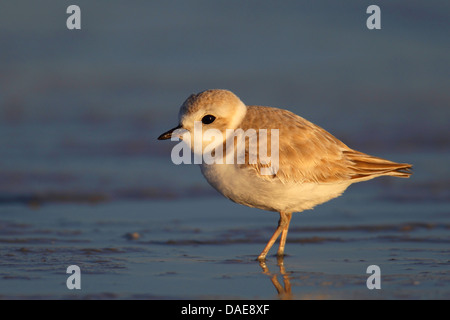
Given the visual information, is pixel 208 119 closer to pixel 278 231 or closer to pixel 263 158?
pixel 263 158

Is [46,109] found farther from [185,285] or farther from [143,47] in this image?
[185,285]

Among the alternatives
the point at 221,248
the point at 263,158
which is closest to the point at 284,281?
the point at 263,158

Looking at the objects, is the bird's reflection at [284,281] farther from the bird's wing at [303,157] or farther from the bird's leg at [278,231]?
the bird's wing at [303,157]

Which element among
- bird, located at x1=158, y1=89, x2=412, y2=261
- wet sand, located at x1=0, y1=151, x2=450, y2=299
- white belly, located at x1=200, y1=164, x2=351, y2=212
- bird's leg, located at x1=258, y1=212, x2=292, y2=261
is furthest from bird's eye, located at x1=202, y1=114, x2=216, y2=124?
wet sand, located at x1=0, y1=151, x2=450, y2=299

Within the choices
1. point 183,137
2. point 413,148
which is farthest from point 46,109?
point 183,137

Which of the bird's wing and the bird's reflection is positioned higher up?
the bird's wing

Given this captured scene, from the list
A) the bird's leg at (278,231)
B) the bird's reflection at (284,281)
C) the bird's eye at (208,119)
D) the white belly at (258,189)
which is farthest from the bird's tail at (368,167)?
the bird's eye at (208,119)

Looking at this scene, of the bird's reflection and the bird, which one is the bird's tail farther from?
the bird's reflection

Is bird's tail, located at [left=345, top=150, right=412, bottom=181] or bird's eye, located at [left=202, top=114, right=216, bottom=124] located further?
bird's tail, located at [left=345, top=150, right=412, bottom=181]

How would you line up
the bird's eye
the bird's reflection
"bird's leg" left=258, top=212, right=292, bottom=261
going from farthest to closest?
"bird's leg" left=258, top=212, right=292, bottom=261
the bird's eye
the bird's reflection
